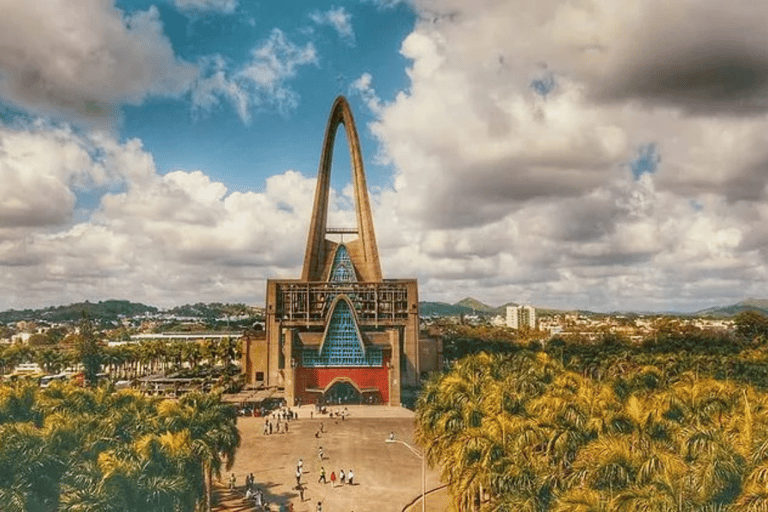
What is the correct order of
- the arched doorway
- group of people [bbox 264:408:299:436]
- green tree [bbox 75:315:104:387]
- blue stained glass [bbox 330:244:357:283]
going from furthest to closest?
green tree [bbox 75:315:104:387]
blue stained glass [bbox 330:244:357:283]
the arched doorway
group of people [bbox 264:408:299:436]

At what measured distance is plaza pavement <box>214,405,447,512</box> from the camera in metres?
35.2

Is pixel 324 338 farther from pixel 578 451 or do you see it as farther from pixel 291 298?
pixel 578 451

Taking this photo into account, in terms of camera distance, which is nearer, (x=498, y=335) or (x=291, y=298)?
(x=291, y=298)

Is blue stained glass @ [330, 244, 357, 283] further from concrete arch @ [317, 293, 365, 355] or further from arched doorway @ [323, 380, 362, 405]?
arched doorway @ [323, 380, 362, 405]

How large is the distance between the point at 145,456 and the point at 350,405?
54.8 meters

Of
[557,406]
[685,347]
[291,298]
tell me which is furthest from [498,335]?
[557,406]

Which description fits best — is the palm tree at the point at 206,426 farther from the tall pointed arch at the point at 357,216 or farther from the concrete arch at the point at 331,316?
the tall pointed arch at the point at 357,216

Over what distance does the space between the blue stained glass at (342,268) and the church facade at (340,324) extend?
0.54 ft

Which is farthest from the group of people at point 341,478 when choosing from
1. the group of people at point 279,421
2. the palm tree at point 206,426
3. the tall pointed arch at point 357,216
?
the tall pointed arch at point 357,216

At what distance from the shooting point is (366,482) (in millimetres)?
39062

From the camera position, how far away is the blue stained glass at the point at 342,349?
257 feet

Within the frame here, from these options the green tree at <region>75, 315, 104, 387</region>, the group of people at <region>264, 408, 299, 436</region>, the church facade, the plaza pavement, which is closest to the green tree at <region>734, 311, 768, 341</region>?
the church facade

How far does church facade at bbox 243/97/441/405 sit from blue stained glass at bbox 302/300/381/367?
133mm

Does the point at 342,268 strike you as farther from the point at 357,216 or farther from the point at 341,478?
the point at 341,478
